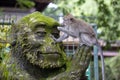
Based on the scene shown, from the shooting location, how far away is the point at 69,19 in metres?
5.54

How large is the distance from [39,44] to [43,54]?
0.38 feet

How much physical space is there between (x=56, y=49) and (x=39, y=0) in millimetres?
8636

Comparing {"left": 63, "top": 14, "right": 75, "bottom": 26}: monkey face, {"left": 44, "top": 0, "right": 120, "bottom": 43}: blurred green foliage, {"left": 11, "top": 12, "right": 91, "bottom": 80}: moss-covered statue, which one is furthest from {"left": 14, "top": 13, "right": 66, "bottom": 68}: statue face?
{"left": 44, "top": 0, "right": 120, "bottom": 43}: blurred green foliage

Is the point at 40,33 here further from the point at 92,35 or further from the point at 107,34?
the point at 107,34

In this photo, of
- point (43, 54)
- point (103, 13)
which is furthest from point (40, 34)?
point (103, 13)

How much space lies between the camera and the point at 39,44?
412 centimetres

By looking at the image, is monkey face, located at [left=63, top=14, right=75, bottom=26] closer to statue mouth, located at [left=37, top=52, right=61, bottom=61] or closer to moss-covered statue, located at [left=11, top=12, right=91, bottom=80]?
moss-covered statue, located at [left=11, top=12, right=91, bottom=80]

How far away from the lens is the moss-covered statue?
4066 millimetres

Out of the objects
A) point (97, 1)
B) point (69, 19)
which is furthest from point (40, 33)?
point (97, 1)

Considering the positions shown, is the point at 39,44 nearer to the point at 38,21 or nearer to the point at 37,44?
the point at 37,44

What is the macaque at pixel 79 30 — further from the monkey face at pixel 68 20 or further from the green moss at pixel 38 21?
the green moss at pixel 38 21

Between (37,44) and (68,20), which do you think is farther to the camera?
(68,20)

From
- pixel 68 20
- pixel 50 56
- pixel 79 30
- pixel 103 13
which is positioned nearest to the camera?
pixel 50 56

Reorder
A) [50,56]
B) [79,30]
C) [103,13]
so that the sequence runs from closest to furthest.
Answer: [50,56], [79,30], [103,13]
